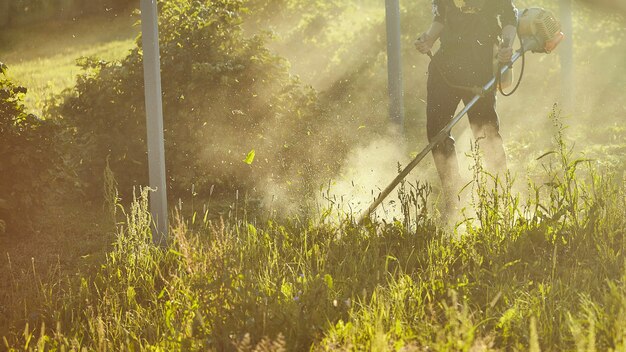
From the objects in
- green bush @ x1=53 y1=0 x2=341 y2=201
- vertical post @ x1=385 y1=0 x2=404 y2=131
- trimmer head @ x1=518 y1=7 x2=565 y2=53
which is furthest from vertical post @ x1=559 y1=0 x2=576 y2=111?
trimmer head @ x1=518 y1=7 x2=565 y2=53

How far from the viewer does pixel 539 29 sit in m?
6.13

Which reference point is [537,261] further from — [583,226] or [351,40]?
[351,40]

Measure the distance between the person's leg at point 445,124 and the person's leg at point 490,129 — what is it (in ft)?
0.57

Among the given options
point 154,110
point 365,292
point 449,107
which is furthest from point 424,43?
point 365,292

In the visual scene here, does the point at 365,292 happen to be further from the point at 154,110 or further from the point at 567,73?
the point at 567,73

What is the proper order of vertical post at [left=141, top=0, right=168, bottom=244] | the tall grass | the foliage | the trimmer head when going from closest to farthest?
the tall grass → vertical post at [left=141, top=0, right=168, bottom=244] → the foliage → the trimmer head

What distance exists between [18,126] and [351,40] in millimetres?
9454

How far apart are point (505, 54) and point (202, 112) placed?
8.63ft

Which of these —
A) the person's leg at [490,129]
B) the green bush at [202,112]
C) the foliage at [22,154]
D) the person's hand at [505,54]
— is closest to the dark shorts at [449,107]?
the person's leg at [490,129]

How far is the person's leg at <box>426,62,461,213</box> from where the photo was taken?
6262 mm

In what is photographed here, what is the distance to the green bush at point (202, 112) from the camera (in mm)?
7254

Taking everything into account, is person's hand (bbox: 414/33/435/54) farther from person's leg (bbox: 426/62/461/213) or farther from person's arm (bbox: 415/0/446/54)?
person's leg (bbox: 426/62/461/213)

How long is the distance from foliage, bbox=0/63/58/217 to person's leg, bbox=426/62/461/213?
8.72 ft

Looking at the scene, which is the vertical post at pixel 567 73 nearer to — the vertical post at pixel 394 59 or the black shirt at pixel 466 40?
the vertical post at pixel 394 59
